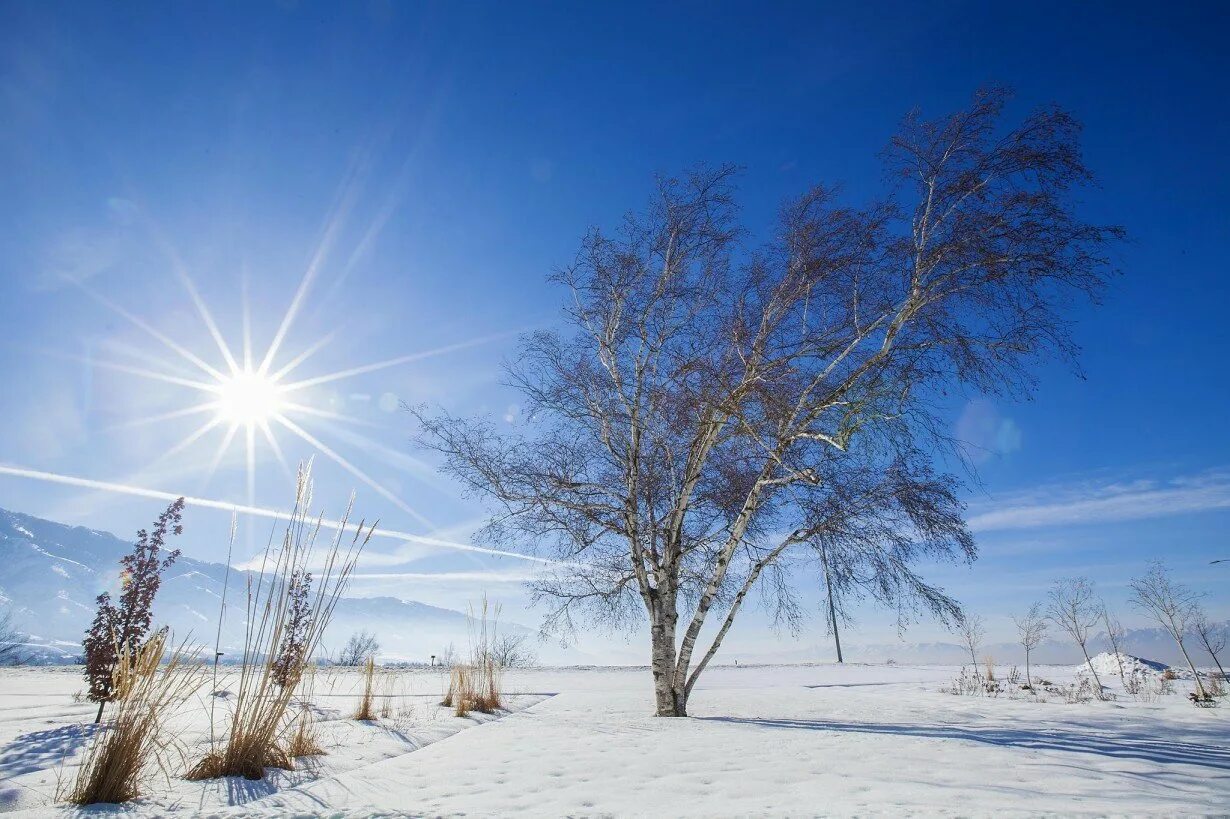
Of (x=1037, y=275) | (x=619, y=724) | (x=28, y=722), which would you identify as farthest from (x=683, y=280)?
(x=28, y=722)

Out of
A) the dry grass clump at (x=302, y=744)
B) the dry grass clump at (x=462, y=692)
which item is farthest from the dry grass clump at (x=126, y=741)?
the dry grass clump at (x=462, y=692)

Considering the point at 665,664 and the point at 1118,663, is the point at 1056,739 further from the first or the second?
the point at 1118,663

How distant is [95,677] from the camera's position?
6.68 meters

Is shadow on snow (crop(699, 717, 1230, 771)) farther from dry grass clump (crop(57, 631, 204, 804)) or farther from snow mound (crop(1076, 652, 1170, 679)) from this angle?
snow mound (crop(1076, 652, 1170, 679))

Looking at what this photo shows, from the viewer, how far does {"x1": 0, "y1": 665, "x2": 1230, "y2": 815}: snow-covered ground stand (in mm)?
2564

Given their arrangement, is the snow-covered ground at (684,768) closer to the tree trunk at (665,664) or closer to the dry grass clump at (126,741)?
the dry grass clump at (126,741)

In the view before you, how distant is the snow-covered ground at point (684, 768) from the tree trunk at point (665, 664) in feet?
1.84

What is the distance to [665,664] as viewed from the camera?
7.35 m

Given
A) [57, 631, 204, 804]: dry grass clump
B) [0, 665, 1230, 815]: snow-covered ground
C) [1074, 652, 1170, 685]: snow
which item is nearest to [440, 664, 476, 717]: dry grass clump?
[0, 665, 1230, 815]: snow-covered ground

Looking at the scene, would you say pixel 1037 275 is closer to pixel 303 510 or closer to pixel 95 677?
pixel 303 510

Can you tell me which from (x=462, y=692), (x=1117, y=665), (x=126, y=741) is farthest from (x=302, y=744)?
(x=1117, y=665)

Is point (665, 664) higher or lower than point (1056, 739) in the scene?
higher

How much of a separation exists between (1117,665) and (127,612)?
92.7 ft

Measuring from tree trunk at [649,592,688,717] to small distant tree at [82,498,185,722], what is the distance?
6.13 metres
